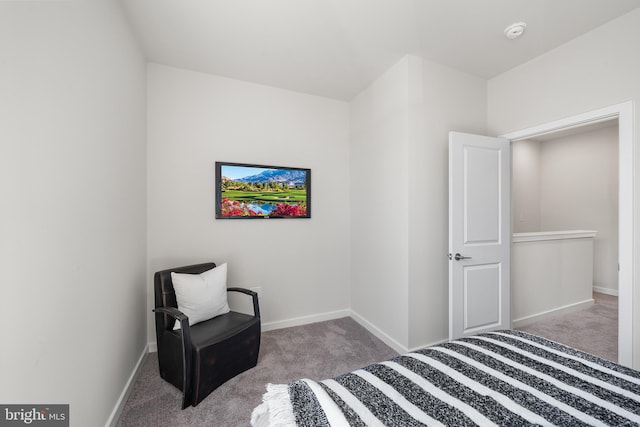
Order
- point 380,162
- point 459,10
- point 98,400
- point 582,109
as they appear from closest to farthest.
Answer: point 98,400 < point 459,10 < point 582,109 < point 380,162

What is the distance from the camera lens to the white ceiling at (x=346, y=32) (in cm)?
186

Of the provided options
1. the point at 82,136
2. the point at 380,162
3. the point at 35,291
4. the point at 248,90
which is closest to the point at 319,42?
the point at 248,90

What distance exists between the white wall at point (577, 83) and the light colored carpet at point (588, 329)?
92cm

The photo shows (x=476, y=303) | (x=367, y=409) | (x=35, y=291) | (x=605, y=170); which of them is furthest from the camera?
(x=605, y=170)

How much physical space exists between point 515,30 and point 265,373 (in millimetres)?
3444

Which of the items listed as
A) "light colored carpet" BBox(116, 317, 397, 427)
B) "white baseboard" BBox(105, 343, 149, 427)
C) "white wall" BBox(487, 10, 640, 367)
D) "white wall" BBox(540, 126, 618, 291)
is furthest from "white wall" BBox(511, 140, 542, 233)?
"white baseboard" BBox(105, 343, 149, 427)

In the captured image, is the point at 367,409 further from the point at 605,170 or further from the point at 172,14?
the point at 605,170

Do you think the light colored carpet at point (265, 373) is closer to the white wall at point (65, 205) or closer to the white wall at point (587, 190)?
the white wall at point (65, 205)

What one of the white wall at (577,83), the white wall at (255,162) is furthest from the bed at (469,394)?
the white wall at (255,162)

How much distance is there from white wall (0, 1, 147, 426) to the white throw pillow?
0.37 meters

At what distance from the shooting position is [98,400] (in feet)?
4.76

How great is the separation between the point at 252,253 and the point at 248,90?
1.82 m

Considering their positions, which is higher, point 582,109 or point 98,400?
point 582,109

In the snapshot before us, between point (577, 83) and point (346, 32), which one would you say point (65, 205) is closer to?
point (346, 32)
